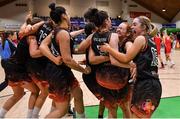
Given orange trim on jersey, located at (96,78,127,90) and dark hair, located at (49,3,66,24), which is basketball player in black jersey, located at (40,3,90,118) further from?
orange trim on jersey, located at (96,78,127,90)

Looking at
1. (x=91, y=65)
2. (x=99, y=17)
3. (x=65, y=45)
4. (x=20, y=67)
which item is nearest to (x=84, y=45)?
(x=91, y=65)

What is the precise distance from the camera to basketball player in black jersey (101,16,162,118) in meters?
3.42

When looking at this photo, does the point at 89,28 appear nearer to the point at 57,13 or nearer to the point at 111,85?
the point at 57,13

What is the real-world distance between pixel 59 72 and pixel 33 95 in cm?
114

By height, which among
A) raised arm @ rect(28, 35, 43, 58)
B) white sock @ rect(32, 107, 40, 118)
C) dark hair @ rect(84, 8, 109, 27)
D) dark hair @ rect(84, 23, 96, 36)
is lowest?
white sock @ rect(32, 107, 40, 118)

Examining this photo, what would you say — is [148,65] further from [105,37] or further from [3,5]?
[3,5]

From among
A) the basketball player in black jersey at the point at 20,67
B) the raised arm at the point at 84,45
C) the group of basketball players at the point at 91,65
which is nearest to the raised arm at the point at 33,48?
the group of basketball players at the point at 91,65

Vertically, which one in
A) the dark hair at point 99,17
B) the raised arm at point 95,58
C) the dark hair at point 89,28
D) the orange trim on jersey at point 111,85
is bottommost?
the orange trim on jersey at point 111,85

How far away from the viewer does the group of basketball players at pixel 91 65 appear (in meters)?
3.47

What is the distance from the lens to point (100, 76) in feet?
13.6

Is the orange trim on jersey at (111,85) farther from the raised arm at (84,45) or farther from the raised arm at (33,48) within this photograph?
the raised arm at (33,48)

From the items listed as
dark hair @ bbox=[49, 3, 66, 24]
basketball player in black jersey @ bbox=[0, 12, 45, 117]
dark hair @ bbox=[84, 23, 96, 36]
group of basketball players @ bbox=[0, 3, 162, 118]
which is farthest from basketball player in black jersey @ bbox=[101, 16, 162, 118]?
basketball player in black jersey @ bbox=[0, 12, 45, 117]

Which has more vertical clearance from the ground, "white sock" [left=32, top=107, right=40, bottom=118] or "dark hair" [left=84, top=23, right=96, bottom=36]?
"dark hair" [left=84, top=23, right=96, bottom=36]

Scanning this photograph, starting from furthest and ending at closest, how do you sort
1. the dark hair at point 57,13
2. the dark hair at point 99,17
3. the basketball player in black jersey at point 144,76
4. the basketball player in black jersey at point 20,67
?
the basketball player in black jersey at point 20,67
the dark hair at point 99,17
the dark hair at point 57,13
the basketball player in black jersey at point 144,76
